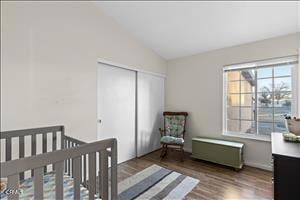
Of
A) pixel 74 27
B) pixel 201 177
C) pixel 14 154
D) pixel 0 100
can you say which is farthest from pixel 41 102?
pixel 201 177

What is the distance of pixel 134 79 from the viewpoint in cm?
343

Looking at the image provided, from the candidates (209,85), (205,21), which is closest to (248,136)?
(209,85)

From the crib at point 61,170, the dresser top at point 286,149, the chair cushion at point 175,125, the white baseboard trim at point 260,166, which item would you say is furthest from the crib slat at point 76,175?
the white baseboard trim at point 260,166

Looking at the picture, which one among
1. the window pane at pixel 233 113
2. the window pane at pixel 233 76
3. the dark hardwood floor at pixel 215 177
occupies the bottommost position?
the dark hardwood floor at pixel 215 177

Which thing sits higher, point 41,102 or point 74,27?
point 74,27

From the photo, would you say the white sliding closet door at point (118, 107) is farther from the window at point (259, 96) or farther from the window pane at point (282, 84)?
the window pane at point (282, 84)

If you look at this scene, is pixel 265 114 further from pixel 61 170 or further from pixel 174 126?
pixel 61 170

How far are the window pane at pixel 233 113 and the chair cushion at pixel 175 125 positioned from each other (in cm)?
90

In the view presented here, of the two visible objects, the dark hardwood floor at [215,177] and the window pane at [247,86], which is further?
the window pane at [247,86]

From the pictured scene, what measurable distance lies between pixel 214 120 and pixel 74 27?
288 cm

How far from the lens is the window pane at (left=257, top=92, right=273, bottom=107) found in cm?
294

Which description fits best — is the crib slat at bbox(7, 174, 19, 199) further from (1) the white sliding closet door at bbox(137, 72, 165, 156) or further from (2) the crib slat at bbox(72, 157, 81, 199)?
(1) the white sliding closet door at bbox(137, 72, 165, 156)

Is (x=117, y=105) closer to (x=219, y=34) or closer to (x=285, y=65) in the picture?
(x=219, y=34)

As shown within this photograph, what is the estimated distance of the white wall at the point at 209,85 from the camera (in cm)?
284
